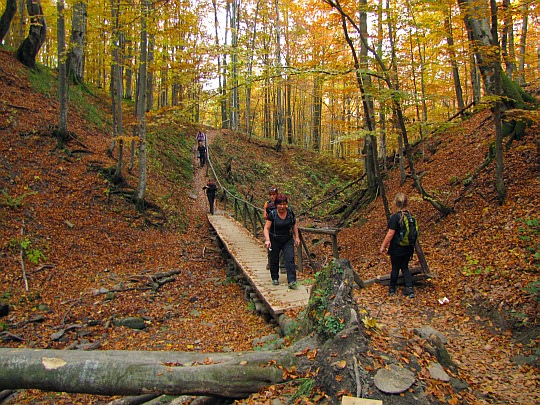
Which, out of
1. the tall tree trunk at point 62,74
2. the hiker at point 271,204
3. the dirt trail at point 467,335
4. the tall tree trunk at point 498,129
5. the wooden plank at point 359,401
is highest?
the tall tree trunk at point 62,74

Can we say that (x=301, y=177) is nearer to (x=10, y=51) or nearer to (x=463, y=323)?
(x=10, y=51)

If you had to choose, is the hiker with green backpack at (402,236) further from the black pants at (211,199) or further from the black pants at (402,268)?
the black pants at (211,199)

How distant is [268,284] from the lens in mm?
6637

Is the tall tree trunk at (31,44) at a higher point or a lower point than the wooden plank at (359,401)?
higher

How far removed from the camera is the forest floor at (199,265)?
4345 mm


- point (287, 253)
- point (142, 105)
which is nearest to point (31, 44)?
point (142, 105)

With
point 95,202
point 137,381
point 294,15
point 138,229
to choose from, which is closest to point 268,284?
point 137,381

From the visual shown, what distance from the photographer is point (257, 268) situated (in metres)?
7.86

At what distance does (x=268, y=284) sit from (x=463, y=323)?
336cm

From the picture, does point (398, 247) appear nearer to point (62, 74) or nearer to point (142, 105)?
point (142, 105)

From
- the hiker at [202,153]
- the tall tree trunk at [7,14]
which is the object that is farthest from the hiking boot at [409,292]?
the tall tree trunk at [7,14]

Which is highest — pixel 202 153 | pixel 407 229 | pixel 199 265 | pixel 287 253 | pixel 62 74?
pixel 62 74

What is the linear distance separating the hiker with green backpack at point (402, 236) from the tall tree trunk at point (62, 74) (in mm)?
10429

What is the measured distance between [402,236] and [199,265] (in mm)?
6685
